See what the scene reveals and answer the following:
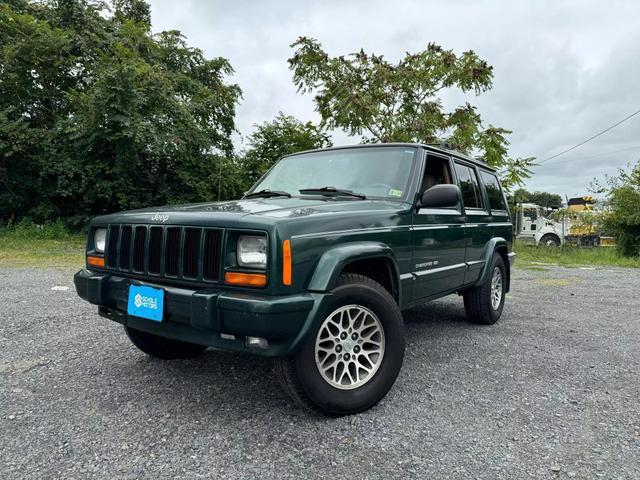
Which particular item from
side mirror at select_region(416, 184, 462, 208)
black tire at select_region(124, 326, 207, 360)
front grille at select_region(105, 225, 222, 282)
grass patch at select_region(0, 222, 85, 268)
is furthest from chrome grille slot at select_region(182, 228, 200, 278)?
grass patch at select_region(0, 222, 85, 268)

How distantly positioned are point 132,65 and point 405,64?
786 centimetres

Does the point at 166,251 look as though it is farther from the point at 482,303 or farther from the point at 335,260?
the point at 482,303

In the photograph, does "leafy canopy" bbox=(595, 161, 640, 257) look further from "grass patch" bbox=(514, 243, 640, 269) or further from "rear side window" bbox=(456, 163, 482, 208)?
"rear side window" bbox=(456, 163, 482, 208)

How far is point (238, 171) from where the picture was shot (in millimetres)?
16469

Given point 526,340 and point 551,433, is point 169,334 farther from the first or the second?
point 526,340

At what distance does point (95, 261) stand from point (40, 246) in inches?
392

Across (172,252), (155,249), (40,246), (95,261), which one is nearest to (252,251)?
(172,252)

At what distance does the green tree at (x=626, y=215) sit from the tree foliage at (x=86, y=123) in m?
13.0

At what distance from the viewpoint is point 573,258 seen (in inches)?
527

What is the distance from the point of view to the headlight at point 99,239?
2.97 metres

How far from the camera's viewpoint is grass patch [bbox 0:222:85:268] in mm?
8938

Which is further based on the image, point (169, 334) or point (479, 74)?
point (479, 74)

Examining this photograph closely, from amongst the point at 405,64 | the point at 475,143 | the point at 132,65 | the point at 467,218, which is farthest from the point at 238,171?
the point at 467,218

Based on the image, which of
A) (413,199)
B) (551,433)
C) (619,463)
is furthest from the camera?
(413,199)
